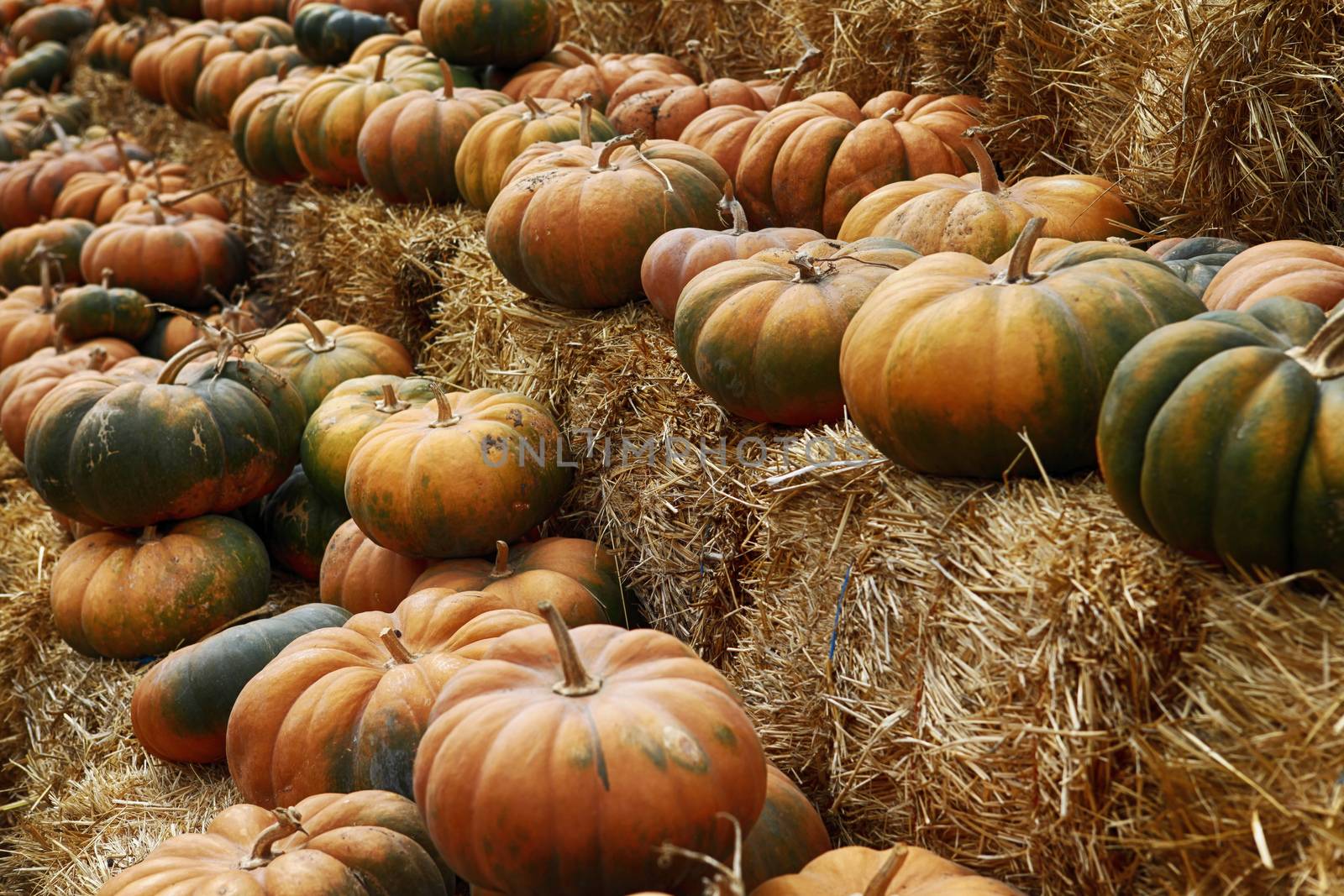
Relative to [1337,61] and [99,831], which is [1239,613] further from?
[99,831]

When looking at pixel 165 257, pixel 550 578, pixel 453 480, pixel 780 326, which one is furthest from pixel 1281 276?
pixel 165 257

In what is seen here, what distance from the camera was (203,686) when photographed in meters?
3.04

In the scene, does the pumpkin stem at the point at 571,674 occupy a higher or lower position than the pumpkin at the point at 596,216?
lower

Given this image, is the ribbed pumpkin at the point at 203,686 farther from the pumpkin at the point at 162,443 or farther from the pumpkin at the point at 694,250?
the pumpkin at the point at 694,250

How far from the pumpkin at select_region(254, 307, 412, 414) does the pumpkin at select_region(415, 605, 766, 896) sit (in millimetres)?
2464

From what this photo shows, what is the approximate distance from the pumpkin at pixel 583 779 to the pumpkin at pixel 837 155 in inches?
86.7

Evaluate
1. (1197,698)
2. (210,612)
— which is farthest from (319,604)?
(1197,698)

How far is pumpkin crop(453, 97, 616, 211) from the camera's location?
4473 millimetres

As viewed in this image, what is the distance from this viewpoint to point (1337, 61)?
107 inches

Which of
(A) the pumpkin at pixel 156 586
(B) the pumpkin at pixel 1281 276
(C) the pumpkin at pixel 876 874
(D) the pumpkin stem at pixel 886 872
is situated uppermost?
(B) the pumpkin at pixel 1281 276

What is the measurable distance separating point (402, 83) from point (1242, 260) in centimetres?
383

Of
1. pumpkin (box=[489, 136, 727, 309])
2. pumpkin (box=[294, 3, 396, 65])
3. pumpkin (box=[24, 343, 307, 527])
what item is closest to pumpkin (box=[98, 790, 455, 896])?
pumpkin (box=[24, 343, 307, 527])

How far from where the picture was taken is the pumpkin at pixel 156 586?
3578 mm

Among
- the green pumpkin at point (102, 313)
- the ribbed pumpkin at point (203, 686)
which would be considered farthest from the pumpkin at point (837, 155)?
the green pumpkin at point (102, 313)
